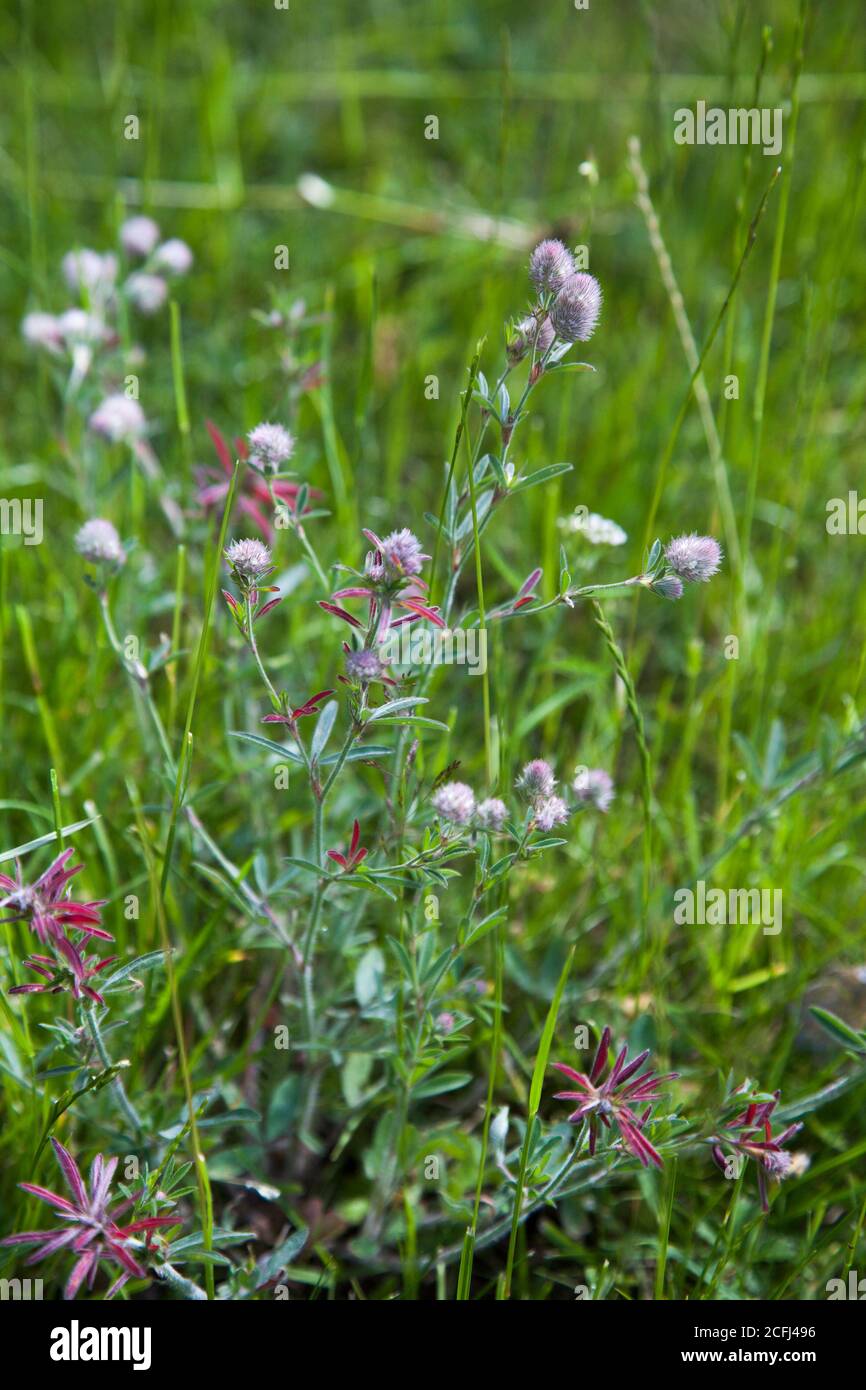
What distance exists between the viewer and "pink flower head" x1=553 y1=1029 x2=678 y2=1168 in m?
1.71

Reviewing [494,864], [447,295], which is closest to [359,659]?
[494,864]

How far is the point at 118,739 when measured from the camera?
2602mm

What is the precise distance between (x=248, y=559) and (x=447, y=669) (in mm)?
1078

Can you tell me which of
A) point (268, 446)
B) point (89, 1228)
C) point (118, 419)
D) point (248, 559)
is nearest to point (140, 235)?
point (118, 419)

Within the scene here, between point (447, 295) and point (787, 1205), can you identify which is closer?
point (787, 1205)

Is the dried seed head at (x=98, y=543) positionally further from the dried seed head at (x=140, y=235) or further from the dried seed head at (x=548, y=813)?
the dried seed head at (x=140, y=235)

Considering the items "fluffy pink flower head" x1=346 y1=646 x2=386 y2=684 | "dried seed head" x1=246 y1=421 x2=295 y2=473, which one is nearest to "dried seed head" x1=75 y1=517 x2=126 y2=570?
"dried seed head" x1=246 y1=421 x2=295 y2=473

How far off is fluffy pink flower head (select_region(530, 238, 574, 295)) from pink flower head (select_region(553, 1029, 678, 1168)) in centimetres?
105

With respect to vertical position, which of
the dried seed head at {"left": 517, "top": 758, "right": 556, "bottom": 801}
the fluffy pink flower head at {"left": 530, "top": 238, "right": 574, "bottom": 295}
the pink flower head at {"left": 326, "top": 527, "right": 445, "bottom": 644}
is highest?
the fluffy pink flower head at {"left": 530, "top": 238, "right": 574, "bottom": 295}

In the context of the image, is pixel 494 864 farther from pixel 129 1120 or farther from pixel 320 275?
pixel 320 275

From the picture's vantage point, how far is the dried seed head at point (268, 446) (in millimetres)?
1915

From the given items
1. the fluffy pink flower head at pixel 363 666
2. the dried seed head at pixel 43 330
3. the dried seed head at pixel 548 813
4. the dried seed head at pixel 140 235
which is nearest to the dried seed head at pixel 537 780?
the dried seed head at pixel 548 813

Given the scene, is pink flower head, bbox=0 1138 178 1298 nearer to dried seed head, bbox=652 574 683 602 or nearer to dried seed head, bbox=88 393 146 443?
dried seed head, bbox=652 574 683 602
